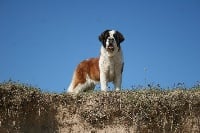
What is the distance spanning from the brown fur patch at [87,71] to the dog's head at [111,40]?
0.75 meters

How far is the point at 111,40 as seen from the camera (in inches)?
427

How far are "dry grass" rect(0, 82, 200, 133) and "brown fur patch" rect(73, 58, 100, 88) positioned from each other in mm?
2061

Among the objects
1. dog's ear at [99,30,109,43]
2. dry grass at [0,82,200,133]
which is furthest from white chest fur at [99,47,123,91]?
dry grass at [0,82,200,133]

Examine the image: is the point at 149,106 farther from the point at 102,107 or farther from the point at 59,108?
the point at 59,108

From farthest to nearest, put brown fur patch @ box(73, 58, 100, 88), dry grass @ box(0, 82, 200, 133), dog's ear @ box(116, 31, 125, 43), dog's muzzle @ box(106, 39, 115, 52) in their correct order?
brown fur patch @ box(73, 58, 100, 88), dog's ear @ box(116, 31, 125, 43), dog's muzzle @ box(106, 39, 115, 52), dry grass @ box(0, 82, 200, 133)

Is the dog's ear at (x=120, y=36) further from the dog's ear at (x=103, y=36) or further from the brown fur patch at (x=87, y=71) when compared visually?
the brown fur patch at (x=87, y=71)

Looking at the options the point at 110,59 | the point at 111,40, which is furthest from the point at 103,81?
the point at 111,40

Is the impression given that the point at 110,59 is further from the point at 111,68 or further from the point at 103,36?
the point at 103,36

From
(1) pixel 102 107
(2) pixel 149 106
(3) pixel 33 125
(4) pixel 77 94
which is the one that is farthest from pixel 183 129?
(3) pixel 33 125

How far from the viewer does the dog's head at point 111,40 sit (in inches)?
427

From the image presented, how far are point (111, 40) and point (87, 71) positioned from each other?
131 centimetres

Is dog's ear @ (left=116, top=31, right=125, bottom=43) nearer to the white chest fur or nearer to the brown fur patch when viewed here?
the white chest fur

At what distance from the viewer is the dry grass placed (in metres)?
9.09

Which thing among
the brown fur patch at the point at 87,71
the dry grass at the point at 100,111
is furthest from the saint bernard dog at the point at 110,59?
the dry grass at the point at 100,111
